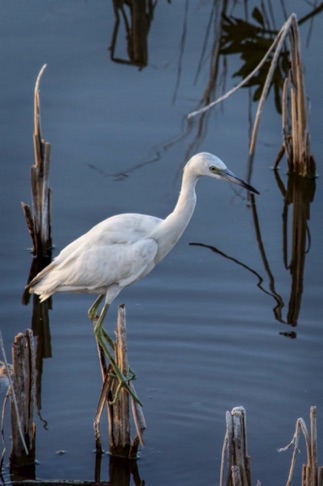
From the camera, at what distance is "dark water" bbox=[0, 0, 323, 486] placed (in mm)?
8680

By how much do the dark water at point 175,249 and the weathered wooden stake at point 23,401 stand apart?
0.75 feet

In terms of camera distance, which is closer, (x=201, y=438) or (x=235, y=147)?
(x=201, y=438)

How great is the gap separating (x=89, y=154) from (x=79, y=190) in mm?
681

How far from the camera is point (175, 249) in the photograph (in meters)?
11.3

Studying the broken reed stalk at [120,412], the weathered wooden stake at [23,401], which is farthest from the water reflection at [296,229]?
the weathered wooden stake at [23,401]

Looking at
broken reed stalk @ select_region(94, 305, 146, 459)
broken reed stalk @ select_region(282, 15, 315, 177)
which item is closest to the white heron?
broken reed stalk @ select_region(94, 305, 146, 459)

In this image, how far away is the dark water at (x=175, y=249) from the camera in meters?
8.68

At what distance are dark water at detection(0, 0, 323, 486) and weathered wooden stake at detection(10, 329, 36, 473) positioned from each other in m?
0.23

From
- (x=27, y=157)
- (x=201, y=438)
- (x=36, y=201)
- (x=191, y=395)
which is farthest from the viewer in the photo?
(x=27, y=157)

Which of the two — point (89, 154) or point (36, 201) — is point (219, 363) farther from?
point (89, 154)

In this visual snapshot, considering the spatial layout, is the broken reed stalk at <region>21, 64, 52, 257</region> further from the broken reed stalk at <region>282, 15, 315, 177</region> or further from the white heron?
the broken reed stalk at <region>282, 15, 315, 177</region>

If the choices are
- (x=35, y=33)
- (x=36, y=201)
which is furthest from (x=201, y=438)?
(x=35, y=33)

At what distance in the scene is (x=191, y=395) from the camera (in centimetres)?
905

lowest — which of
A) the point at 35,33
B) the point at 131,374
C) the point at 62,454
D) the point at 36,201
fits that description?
the point at 62,454
